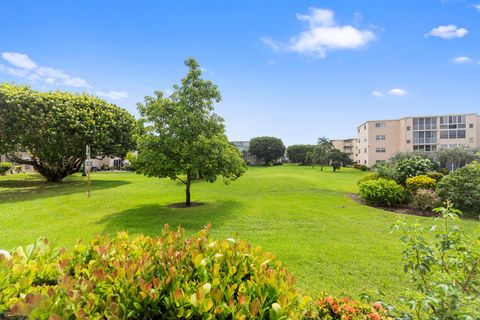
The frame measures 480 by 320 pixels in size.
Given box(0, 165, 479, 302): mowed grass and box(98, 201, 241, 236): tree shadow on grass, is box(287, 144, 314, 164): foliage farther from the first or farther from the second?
box(98, 201, 241, 236): tree shadow on grass

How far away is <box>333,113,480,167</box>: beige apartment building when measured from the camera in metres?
44.5

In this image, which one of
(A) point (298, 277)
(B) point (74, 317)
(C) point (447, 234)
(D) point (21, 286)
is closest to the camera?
(B) point (74, 317)

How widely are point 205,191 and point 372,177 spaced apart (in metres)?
10.2

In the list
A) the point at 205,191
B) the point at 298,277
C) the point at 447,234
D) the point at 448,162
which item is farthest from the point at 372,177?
the point at 448,162

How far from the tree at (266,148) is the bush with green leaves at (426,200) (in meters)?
56.1

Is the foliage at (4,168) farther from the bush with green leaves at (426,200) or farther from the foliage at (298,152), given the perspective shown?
the foliage at (298,152)

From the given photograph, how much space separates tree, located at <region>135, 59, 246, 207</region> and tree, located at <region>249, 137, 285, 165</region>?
5657cm

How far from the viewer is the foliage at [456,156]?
30.9 metres

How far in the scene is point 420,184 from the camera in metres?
12.9

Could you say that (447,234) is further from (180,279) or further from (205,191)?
(205,191)

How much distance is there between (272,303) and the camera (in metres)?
2.08

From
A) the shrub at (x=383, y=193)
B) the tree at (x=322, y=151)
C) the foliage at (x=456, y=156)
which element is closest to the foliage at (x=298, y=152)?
the tree at (x=322, y=151)

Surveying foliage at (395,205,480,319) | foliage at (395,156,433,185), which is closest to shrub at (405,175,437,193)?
foliage at (395,156,433,185)

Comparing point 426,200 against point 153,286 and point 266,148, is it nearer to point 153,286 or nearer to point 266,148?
point 153,286
